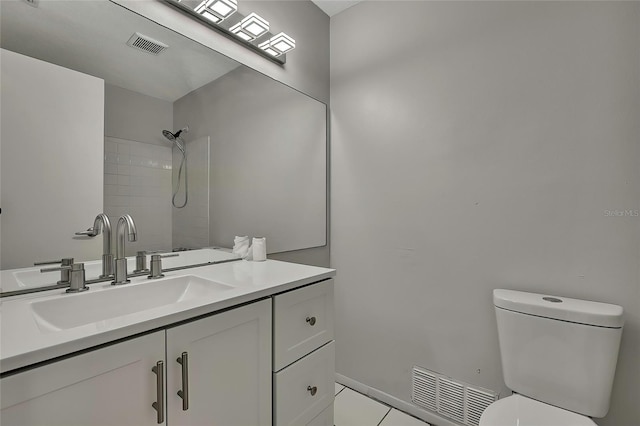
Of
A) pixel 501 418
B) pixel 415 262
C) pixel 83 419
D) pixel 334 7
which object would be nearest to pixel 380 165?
pixel 415 262

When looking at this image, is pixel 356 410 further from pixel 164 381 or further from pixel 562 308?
pixel 164 381

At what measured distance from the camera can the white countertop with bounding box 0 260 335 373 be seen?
1.73ft

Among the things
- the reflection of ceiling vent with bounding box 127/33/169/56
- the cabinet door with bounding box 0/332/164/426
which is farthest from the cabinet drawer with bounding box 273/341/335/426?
the reflection of ceiling vent with bounding box 127/33/169/56

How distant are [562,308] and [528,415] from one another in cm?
40

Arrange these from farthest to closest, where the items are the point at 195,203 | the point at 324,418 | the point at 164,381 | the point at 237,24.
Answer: the point at 237,24, the point at 195,203, the point at 324,418, the point at 164,381

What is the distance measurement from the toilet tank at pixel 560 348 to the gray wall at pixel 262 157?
1123mm

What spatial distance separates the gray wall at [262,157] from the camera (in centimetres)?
136

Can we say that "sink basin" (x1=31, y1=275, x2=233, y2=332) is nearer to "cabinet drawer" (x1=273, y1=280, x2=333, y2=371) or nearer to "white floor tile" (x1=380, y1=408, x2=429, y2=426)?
"cabinet drawer" (x1=273, y1=280, x2=333, y2=371)

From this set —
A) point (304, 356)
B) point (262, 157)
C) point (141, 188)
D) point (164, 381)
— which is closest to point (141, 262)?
point (141, 188)

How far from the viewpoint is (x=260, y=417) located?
2.99ft

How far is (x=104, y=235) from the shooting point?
3.05 feet

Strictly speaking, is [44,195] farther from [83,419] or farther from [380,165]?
[380,165]

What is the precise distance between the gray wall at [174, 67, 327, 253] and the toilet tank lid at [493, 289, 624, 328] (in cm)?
109

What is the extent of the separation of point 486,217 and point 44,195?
1719 millimetres
